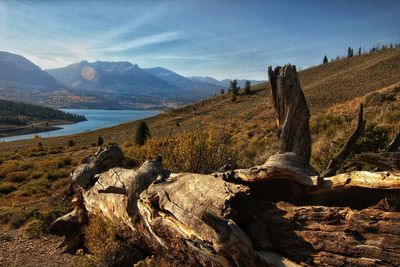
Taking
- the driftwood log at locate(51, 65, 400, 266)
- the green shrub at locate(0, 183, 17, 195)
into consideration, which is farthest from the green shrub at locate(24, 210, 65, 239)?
the green shrub at locate(0, 183, 17, 195)

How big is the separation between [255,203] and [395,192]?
7.06 ft

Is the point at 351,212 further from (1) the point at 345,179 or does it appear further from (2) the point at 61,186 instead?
(2) the point at 61,186

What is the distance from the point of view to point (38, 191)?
19.3 meters

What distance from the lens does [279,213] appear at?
5.44 meters

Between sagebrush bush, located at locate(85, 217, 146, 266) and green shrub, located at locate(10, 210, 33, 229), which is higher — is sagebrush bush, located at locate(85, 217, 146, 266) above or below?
above

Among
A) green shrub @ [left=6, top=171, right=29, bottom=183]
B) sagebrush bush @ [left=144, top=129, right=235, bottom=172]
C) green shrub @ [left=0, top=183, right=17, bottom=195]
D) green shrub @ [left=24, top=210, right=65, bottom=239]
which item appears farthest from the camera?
green shrub @ [left=6, top=171, right=29, bottom=183]

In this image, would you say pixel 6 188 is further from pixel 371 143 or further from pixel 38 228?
pixel 371 143

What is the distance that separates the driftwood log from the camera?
14.8 ft

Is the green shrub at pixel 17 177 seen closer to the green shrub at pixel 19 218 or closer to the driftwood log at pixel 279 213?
the green shrub at pixel 19 218

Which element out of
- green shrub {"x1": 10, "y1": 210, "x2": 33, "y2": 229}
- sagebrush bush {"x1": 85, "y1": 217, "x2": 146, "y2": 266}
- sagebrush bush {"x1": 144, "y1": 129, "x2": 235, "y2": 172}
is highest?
sagebrush bush {"x1": 144, "y1": 129, "x2": 235, "y2": 172}

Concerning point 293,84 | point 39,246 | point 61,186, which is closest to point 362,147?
point 293,84

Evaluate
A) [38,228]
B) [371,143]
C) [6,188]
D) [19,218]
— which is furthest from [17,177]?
[371,143]

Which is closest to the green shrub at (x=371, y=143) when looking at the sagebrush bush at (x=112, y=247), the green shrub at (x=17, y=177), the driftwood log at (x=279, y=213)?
the driftwood log at (x=279, y=213)

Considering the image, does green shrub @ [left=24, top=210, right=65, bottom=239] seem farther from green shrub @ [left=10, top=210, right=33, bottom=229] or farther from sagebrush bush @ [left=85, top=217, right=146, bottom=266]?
sagebrush bush @ [left=85, top=217, right=146, bottom=266]
